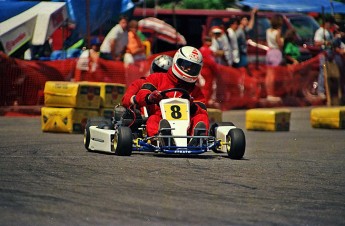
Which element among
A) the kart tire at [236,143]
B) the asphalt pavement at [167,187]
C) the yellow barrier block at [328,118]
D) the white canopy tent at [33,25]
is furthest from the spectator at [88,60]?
the kart tire at [236,143]

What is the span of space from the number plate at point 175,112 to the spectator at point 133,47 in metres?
8.77

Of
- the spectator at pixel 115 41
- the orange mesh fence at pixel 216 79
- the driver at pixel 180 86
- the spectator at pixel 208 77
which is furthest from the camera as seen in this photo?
the spectator at pixel 208 77

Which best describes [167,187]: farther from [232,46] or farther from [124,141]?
[232,46]

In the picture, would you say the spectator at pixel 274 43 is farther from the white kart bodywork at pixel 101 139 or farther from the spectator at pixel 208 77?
the white kart bodywork at pixel 101 139

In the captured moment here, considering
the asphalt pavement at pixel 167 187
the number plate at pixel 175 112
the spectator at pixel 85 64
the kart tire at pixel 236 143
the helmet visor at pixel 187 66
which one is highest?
the spectator at pixel 85 64

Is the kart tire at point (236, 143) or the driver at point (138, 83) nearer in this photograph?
the kart tire at point (236, 143)

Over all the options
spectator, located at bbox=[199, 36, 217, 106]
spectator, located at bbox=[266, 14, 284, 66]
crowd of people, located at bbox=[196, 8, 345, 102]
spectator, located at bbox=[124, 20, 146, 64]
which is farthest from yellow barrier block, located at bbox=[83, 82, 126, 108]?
spectator, located at bbox=[266, 14, 284, 66]

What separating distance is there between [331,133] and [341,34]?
827cm

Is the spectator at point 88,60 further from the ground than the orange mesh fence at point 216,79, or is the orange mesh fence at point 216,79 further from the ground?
the spectator at point 88,60

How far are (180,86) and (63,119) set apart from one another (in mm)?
3779

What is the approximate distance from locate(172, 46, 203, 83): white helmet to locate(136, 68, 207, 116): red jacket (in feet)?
0.33

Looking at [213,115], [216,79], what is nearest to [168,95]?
[213,115]

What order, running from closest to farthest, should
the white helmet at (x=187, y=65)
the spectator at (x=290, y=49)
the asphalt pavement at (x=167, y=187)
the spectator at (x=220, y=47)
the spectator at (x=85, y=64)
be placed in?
1. the asphalt pavement at (x=167, y=187)
2. the white helmet at (x=187, y=65)
3. the spectator at (x=85, y=64)
4. the spectator at (x=220, y=47)
5. the spectator at (x=290, y=49)

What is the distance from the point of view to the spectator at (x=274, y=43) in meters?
23.1
